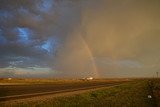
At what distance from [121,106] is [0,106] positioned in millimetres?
9300

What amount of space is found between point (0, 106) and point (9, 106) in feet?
2.16

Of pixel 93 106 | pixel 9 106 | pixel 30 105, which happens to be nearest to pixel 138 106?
pixel 93 106

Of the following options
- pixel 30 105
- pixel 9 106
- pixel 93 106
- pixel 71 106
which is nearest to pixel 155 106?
pixel 93 106

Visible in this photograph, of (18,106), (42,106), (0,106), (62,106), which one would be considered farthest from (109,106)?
(0,106)

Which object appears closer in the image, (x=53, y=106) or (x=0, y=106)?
(x=0, y=106)

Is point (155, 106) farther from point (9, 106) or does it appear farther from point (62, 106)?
point (9, 106)

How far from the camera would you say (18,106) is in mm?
19297

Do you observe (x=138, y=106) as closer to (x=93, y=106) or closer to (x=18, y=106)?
(x=93, y=106)

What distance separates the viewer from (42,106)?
20.3 metres

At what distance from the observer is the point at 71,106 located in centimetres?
2069

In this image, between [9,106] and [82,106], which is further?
[82,106]

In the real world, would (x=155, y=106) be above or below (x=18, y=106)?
below

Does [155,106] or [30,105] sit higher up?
[30,105]

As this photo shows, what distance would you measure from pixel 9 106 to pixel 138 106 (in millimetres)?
10151
